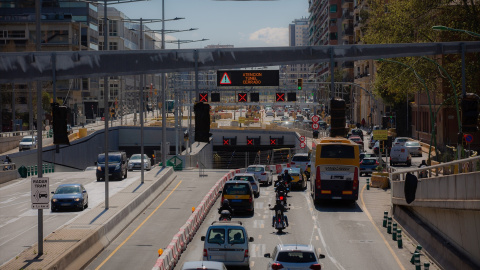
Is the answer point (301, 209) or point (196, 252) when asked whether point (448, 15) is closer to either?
point (301, 209)

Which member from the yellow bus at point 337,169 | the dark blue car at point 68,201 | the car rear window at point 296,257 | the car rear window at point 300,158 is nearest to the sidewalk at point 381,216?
the yellow bus at point 337,169

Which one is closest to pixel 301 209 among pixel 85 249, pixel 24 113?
pixel 85 249

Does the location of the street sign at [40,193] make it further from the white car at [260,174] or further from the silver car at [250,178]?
the white car at [260,174]

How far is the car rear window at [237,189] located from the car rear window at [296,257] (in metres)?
17.5

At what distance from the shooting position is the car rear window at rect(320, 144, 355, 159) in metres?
40.5

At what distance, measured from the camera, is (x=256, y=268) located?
82.9 ft

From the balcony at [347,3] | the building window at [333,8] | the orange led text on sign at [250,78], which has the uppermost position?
the building window at [333,8]

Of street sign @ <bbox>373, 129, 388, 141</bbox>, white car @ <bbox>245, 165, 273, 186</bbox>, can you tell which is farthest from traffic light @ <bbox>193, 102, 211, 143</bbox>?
street sign @ <bbox>373, 129, 388, 141</bbox>

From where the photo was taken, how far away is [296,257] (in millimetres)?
20562

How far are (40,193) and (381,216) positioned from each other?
20.1 m

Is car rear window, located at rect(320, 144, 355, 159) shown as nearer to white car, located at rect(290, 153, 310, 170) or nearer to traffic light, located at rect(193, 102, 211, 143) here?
white car, located at rect(290, 153, 310, 170)

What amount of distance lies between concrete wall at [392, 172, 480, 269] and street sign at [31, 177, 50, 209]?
13040mm

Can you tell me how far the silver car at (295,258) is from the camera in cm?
2033

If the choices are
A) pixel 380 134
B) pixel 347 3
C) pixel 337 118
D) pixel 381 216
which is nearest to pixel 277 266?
pixel 337 118
